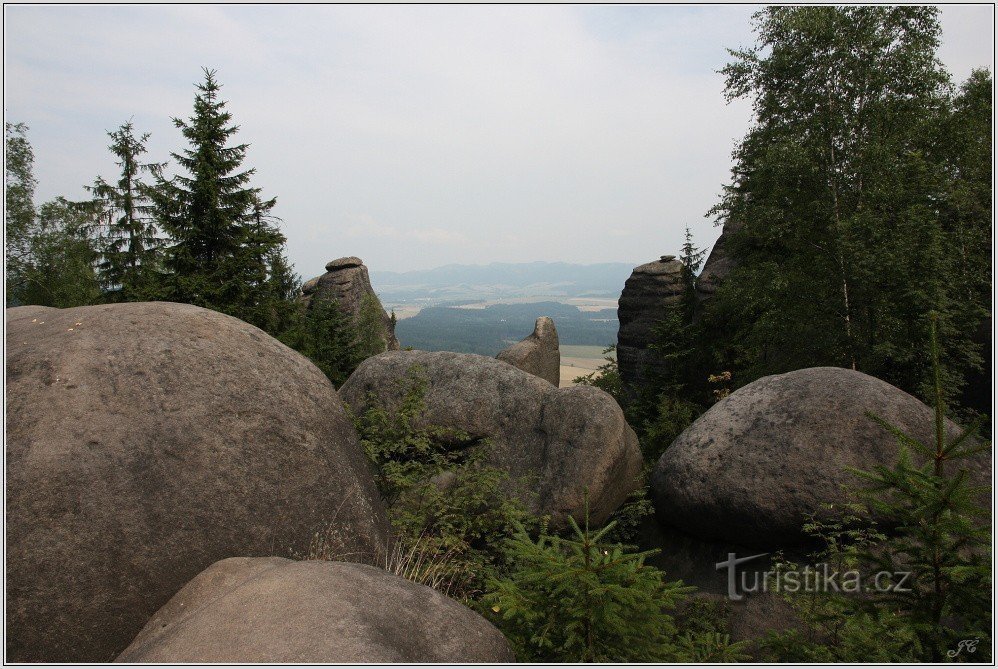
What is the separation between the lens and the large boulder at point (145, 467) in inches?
191

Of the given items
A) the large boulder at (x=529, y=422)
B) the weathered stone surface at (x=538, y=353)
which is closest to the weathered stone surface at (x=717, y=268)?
the weathered stone surface at (x=538, y=353)

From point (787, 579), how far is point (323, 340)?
1746cm

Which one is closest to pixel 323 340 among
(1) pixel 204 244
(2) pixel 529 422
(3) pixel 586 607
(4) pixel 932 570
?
(1) pixel 204 244

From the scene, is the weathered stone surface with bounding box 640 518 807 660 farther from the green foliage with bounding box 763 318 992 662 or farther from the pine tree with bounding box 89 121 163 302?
the pine tree with bounding box 89 121 163 302

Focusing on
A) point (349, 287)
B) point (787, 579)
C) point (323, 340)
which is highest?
point (349, 287)

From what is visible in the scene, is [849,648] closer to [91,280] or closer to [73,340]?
[73,340]

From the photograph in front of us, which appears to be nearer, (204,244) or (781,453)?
(781,453)

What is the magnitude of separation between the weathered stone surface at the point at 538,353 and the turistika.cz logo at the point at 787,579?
2037 centimetres

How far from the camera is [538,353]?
30422mm

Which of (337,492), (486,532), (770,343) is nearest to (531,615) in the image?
(337,492)

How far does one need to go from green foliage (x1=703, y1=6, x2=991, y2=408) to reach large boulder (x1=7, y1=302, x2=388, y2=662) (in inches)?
478

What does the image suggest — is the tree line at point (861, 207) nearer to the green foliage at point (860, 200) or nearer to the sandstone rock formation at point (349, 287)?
the green foliage at point (860, 200)

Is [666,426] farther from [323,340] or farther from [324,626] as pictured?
[324,626]

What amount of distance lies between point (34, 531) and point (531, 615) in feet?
12.7
